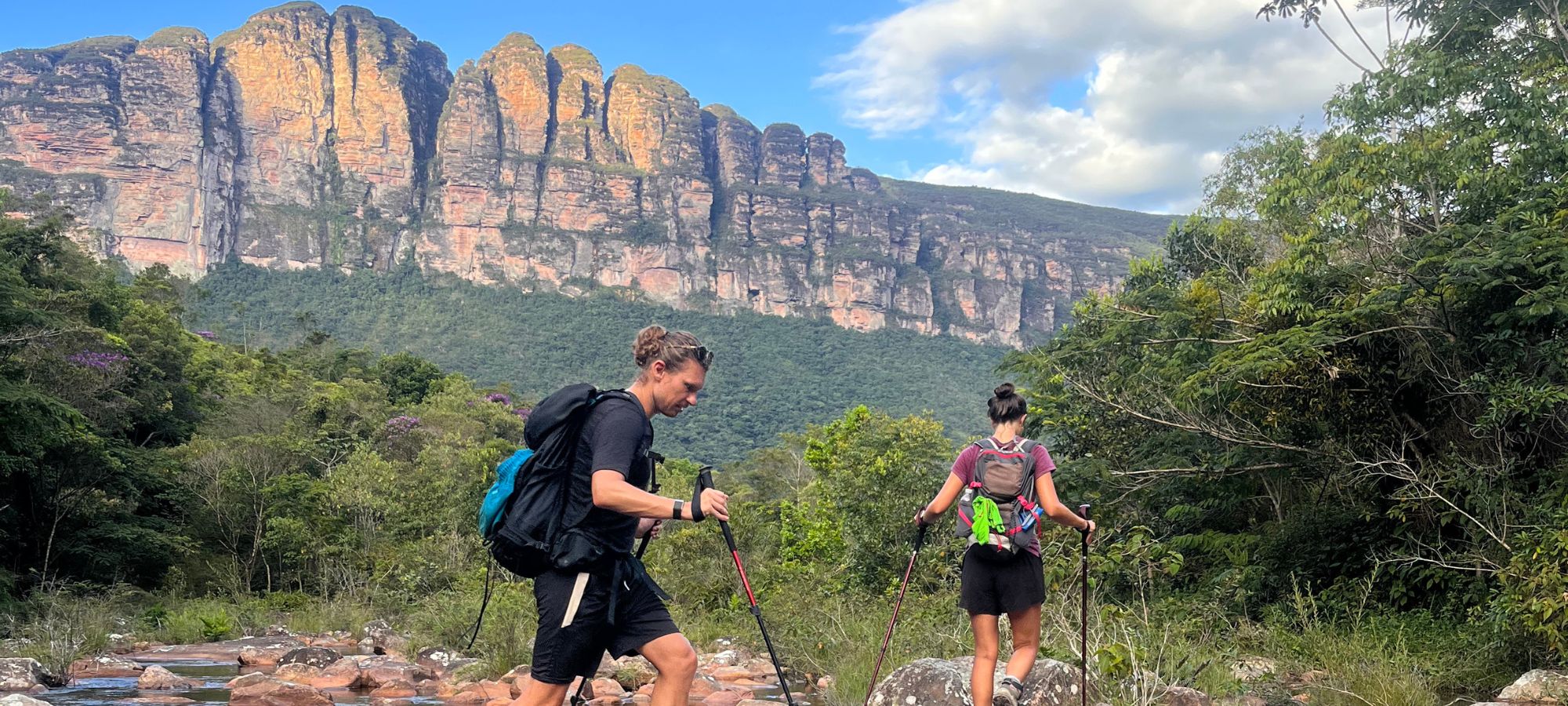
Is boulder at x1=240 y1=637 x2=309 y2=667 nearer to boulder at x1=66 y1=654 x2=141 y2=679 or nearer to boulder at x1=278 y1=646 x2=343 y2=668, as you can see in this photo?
boulder at x1=278 y1=646 x2=343 y2=668

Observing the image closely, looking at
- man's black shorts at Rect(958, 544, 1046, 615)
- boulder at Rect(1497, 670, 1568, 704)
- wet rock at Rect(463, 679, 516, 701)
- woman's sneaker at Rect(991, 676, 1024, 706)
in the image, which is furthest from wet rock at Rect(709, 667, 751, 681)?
boulder at Rect(1497, 670, 1568, 704)

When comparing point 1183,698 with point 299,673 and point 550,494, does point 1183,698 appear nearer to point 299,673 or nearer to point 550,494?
point 550,494

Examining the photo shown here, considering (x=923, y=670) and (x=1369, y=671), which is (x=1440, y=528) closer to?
(x=1369, y=671)

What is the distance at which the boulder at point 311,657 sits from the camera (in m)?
9.83

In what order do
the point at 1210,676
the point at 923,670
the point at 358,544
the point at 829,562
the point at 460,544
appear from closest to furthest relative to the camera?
the point at 923,670 < the point at 1210,676 < the point at 829,562 < the point at 460,544 < the point at 358,544

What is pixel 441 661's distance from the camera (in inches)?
422

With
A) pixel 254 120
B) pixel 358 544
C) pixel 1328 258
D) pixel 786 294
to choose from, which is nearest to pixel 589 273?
pixel 786 294

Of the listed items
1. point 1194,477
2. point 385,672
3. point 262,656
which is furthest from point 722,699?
point 1194,477

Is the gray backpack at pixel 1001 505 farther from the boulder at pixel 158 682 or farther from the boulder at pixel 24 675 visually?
the boulder at pixel 24 675

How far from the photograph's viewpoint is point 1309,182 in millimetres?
10297

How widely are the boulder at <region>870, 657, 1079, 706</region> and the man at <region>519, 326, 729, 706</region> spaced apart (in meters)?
2.27

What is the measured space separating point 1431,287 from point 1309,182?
1568 millimetres

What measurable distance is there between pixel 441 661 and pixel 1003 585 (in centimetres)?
741

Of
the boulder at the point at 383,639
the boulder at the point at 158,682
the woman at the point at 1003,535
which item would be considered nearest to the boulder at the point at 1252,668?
the woman at the point at 1003,535
